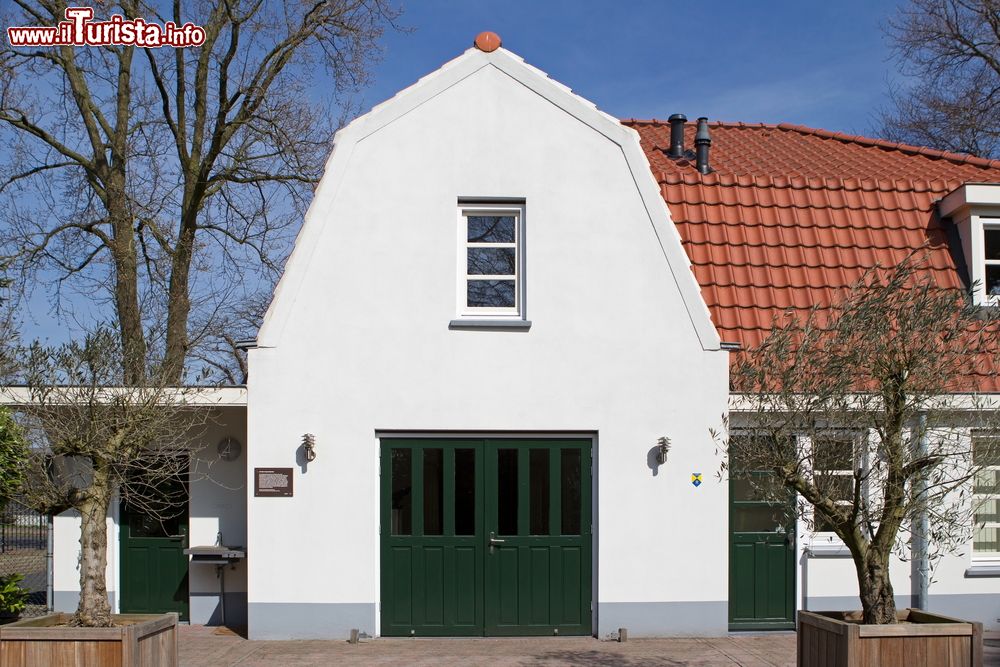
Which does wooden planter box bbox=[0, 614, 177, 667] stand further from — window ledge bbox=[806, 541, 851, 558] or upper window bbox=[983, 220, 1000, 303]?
upper window bbox=[983, 220, 1000, 303]

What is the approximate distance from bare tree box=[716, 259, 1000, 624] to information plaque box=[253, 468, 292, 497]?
574cm

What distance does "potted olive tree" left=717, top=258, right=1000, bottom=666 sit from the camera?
6.86m

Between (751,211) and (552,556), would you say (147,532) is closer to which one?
(552,556)

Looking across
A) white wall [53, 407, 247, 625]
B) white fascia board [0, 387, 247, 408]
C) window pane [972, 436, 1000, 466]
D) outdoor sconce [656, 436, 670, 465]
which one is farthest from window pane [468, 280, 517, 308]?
window pane [972, 436, 1000, 466]

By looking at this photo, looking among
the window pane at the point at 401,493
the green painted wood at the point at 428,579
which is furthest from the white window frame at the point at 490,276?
the green painted wood at the point at 428,579

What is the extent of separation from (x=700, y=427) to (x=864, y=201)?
4.72 m

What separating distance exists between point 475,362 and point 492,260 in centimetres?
134

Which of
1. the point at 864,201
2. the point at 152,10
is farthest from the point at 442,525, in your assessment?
the point at 152,10

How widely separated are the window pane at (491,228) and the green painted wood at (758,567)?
426 centimetres

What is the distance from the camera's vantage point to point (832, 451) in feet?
23.4

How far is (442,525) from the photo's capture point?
426 inches

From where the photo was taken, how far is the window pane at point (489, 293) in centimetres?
1107

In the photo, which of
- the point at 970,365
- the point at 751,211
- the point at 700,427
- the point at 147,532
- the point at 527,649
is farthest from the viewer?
the point at 751,211

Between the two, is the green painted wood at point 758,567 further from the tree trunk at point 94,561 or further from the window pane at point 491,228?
the tree trunk at point 94,561
